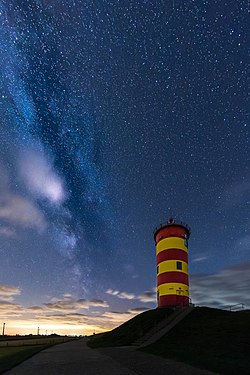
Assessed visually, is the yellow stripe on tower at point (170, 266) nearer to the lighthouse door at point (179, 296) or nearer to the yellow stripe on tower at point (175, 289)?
the yellow stripe on tower at point (175, 289)

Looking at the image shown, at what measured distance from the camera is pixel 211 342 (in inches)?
775

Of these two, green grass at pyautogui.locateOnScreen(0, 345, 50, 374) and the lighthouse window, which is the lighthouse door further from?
green grass at pyautogui.locateOnScreen(0, 345, 50, 374)

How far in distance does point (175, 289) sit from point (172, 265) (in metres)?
2.95

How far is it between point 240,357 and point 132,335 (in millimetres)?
14744

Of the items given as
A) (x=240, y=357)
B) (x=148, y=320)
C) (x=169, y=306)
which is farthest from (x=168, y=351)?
(x=169, y=306)

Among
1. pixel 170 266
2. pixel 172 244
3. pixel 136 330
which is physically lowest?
pixel 136 330

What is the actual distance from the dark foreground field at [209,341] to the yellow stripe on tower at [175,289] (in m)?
4.42

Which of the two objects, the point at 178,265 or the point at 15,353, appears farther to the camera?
the point at 178,265

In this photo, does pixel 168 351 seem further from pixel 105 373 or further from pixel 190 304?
pixel 190 304

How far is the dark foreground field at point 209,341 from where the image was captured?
554 inches

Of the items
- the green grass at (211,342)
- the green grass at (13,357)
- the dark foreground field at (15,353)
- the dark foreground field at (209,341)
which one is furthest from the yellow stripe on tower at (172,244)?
the green grass at (13,357)

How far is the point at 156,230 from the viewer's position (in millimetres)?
42031

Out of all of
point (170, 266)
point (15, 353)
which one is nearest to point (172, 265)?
point (170, 266)

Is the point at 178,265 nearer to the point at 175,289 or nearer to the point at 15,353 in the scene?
the point at 175,289
